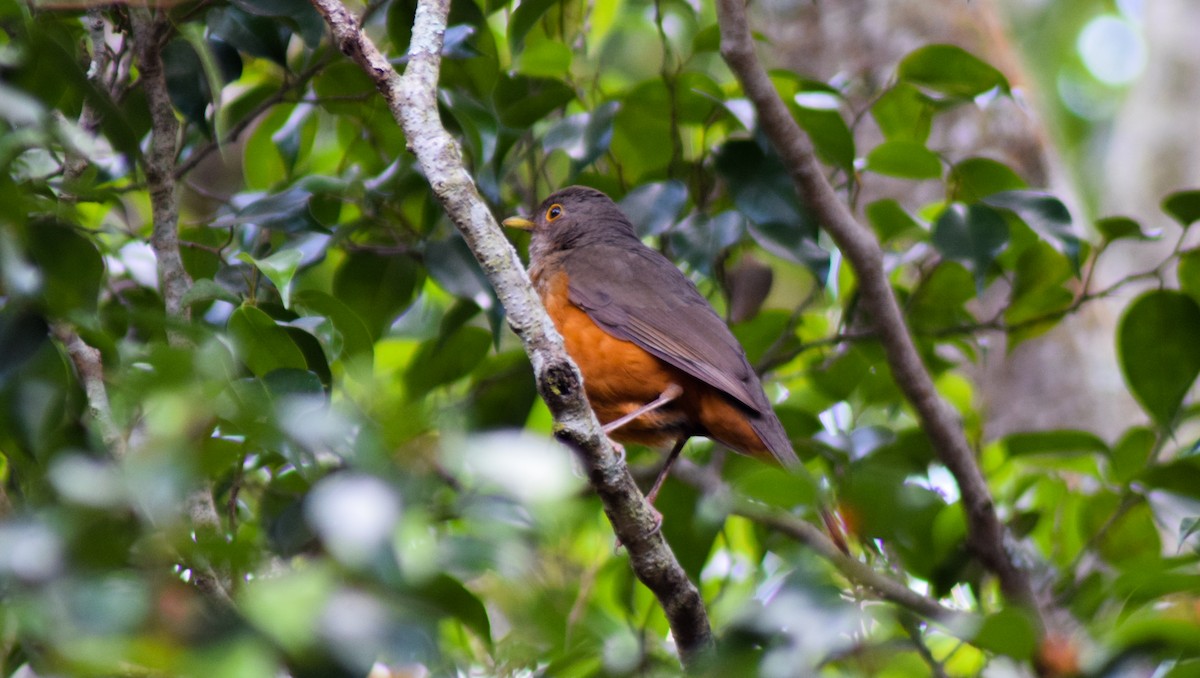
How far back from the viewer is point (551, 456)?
1.26m

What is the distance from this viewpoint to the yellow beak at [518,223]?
15.5ft

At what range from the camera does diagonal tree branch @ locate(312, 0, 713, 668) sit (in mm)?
2844

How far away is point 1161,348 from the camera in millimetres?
4035

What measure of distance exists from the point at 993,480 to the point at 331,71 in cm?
334

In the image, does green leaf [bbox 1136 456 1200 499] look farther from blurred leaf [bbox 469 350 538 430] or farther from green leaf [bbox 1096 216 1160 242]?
blurred leaf [bbox 469 350 538 430]

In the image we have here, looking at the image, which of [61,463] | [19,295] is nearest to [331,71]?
[19,295]

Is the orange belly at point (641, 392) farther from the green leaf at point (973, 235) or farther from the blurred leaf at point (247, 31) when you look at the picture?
the blurred leaf at point (247, 31)

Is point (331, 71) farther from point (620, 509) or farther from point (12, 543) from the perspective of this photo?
point (12, 543)

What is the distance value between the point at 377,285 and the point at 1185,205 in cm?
281

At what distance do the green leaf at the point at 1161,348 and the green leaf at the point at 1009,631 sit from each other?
8.95 ft

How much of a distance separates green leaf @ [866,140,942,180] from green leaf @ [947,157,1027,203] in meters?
0.26

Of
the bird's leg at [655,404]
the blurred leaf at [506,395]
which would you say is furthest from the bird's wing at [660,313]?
the blurred leaf at [506,395]

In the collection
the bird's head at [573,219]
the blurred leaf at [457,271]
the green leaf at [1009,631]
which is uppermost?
the green leaf at [1009,631]

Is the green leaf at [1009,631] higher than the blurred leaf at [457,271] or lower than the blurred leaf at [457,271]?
higher
